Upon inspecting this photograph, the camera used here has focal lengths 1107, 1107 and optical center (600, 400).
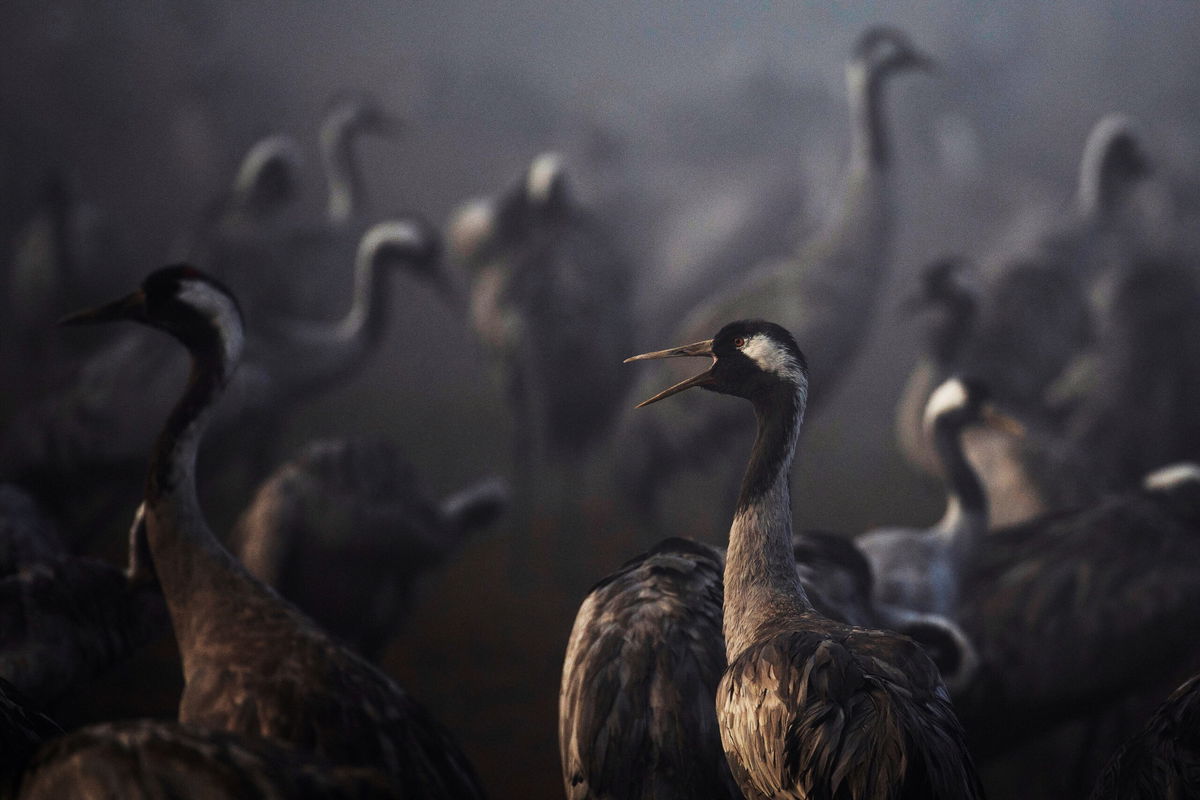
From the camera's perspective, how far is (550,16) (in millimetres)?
5547

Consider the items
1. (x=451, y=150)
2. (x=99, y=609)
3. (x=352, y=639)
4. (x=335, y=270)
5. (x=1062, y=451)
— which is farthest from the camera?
(x=451, y=150)

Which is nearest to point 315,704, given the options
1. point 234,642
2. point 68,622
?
point 234,642

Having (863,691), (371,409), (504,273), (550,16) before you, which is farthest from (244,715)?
(550,16)

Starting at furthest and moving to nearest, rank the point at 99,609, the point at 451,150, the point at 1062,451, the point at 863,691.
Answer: the point at 451,150 < the point at 1062,451 < the point at 99,609 < the point at 863,691

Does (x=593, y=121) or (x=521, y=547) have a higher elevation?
(x=593, y=121)

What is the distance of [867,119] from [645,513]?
167 cm

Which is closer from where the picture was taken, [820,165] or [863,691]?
[863,691]

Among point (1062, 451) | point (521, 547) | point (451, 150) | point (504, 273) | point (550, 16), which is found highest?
point (550, 16)

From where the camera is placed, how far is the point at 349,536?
2.74m

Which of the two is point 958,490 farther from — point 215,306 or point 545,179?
point 545,179

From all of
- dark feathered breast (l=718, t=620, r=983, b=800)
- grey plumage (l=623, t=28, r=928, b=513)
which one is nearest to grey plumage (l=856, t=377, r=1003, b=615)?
grey plumage (l=623, t=28, r=928, b=513)

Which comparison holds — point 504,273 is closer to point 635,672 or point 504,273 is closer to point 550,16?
point 550,16

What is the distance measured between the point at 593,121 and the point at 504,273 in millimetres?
2047

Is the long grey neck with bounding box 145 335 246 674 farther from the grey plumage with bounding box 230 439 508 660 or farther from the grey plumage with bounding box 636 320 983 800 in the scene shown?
the grey plumage with bounding box 636 320 983 800
